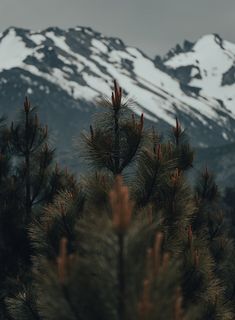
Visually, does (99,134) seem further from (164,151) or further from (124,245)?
(124,245)

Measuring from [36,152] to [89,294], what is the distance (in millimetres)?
10609

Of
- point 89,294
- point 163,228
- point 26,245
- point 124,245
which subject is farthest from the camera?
point 26,245

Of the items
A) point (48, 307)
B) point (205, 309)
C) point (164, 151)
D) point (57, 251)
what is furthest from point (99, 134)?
point (48, 307)

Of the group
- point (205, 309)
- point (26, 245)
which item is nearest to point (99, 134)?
point (205, 309)

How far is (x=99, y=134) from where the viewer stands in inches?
474

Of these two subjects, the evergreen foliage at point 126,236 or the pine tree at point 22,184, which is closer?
the evergreen foliage at point 126,236

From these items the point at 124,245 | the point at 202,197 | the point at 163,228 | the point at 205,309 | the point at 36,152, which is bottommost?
the point at 205,309

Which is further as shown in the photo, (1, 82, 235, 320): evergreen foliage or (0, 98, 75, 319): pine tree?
(0, 98, 75, 319): pine tree

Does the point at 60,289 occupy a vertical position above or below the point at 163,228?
below

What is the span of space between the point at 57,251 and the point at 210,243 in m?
5.90

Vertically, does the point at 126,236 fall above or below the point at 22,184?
below

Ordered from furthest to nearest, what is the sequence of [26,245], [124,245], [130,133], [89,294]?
[26,245] < [130,133] < [89,294] < [124,245]

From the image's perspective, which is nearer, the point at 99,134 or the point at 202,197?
the point at 99,134

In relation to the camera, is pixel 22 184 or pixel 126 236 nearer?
pixel 126 236
